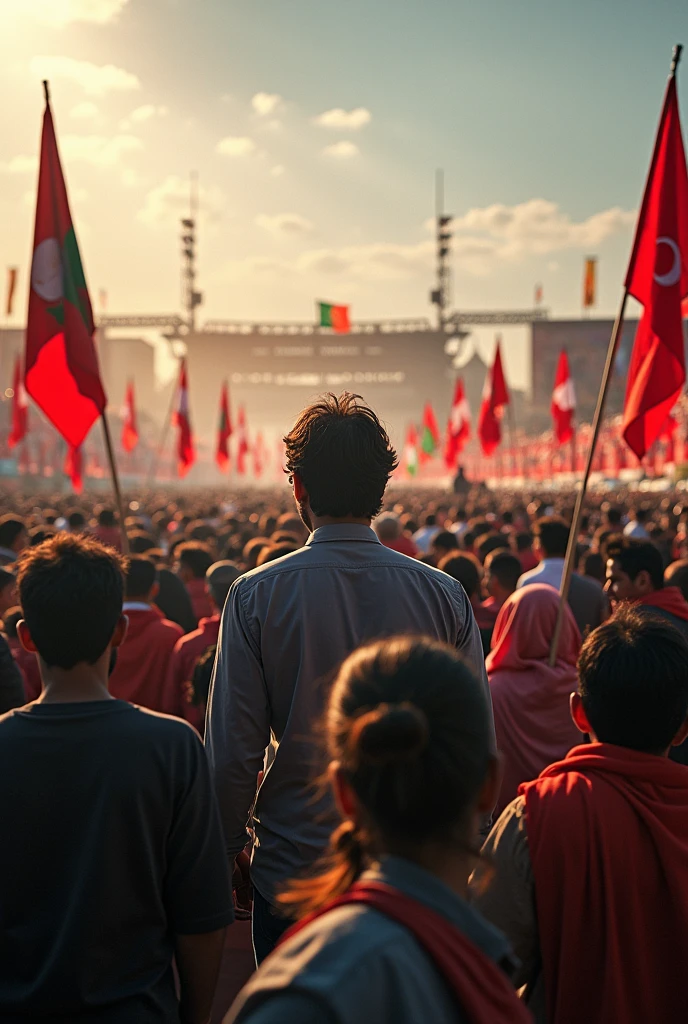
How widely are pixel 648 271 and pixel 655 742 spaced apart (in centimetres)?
356

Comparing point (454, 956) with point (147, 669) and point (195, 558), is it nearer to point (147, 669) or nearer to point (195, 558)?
point (147, 669)

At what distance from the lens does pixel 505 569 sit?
17.6ft

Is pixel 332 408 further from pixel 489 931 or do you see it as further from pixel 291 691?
pixel 489 931

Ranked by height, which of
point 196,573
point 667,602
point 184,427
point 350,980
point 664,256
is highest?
point 664,256

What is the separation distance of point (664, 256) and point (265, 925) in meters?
3.90

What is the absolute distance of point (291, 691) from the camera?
6.93ft

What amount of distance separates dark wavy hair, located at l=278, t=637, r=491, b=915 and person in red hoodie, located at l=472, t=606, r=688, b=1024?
0.62 meters

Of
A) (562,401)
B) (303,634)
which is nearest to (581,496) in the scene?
(303,634)

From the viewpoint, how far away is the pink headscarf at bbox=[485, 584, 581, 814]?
3.98 m

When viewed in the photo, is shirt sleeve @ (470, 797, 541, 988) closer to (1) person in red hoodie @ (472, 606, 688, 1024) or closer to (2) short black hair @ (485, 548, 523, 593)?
(1) person in red hoodie @ (472, 606, 688, 1024)

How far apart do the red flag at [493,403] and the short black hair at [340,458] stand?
17960mm

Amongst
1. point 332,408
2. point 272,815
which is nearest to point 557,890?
point 272,815

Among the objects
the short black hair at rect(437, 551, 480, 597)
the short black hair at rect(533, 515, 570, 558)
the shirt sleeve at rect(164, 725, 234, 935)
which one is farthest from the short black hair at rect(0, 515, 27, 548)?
the shirt sleeve at rect(164, 725, 234, 935)

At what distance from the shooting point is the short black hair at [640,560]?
12.4ft
